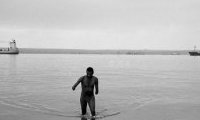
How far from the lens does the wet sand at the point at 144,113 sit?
1137 centimetres

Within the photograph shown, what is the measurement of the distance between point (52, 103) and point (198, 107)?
617 cm

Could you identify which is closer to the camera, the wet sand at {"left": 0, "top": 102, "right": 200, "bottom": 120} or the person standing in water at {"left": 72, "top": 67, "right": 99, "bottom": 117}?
the person standing in water at {"left": 72, "top": 67, "right": 99, "bottom": 117}

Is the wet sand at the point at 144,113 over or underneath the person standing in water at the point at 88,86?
underneath

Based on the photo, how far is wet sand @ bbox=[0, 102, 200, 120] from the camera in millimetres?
11367

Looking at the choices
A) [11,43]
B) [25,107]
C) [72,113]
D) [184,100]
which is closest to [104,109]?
[72,113]

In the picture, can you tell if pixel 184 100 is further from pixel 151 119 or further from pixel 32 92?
pixel 32 92

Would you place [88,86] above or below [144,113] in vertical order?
above

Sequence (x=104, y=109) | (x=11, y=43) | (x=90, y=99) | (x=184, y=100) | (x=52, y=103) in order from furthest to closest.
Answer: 1. (x=11, y=43)
2. (x=184, y=100)
3. (x=52, y=103)
4. (x=104, y=109)
5. (x=90, y=99)

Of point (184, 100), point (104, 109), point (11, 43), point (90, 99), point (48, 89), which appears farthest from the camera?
point (11, 43)

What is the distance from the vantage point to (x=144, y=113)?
1238 centimetres

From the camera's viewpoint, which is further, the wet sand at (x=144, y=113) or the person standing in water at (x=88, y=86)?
the wet sand at (x=144, y=113)

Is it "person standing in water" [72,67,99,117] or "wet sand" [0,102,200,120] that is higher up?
"person standing in water" [72,67,99,117]

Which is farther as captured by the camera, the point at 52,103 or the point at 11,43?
the point at 11,43

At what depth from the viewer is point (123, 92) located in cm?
1828
